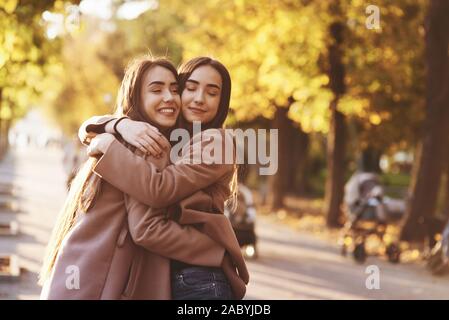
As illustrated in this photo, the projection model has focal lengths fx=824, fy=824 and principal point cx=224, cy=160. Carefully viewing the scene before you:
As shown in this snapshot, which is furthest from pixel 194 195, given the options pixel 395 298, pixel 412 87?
pixel 412 87

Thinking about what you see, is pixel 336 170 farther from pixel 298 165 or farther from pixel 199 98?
pixel 199 98

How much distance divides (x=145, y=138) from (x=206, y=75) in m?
0.45

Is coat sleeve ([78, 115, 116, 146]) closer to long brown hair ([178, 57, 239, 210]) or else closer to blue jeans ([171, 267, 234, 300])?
long brown hair ([178, 57, 239, 210])

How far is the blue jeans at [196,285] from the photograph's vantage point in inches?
136

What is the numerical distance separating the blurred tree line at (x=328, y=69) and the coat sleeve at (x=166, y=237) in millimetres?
6194

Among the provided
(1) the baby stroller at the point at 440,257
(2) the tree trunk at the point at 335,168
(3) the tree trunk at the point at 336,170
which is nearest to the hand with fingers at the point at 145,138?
(1) the baby stroller at the point at 440,257

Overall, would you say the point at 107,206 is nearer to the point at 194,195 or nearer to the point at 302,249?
the point at 194,195

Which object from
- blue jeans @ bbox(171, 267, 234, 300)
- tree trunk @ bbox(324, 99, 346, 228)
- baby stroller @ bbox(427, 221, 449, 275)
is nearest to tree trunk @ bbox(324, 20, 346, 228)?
tree trunk @ bbox(324, 99, 346, 228)

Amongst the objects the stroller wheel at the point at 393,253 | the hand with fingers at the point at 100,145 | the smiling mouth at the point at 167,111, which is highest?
the smiling mouth at the point at 167,111

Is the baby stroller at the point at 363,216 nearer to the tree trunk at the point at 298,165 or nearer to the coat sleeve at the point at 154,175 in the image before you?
the coat sleeve at the point at 154,175

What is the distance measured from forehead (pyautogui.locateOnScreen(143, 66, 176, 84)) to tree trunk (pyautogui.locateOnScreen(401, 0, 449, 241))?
13.0m

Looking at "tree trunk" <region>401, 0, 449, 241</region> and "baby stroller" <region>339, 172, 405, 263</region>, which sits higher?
"tree trunk" <region>401, 0, 449, 241</region>

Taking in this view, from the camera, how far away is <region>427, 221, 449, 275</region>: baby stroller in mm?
12617

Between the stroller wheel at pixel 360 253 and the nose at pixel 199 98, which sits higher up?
the nose at pixel 199 98
